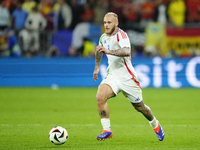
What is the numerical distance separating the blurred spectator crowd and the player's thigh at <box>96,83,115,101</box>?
1074 centimetres

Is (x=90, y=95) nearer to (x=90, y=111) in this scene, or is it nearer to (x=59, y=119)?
(x=90, y=111)

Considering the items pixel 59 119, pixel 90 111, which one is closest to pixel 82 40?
pixel 90 111

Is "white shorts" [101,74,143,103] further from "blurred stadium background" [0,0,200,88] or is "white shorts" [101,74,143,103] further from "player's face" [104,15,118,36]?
"blurred stadium background" [0,0,200,88]

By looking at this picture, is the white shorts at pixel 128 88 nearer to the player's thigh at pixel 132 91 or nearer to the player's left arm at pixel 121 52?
the player's thigh at pixel 132 91

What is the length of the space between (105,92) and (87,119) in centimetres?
305

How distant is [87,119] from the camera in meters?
9.79

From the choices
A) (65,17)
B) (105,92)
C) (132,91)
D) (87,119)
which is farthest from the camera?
(65,17)

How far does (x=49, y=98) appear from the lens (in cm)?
1373

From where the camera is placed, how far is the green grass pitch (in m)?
6.75

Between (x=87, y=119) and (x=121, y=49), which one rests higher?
(x=121, y=49)

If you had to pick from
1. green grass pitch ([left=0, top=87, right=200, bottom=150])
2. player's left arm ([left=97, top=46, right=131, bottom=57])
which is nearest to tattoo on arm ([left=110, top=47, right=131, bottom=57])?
player's left arm ([left=97, top=46, right=131, bottom=57])

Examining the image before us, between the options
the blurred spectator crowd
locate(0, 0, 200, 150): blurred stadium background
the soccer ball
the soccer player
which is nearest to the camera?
the soccer ball

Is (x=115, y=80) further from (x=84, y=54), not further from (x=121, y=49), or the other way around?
(x=84, y=54)

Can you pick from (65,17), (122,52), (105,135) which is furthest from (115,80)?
(65,17)
